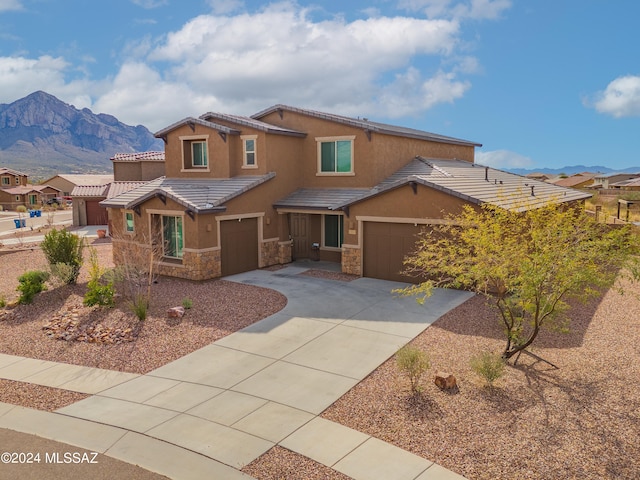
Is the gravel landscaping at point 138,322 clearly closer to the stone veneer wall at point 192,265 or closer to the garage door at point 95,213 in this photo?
the stone veneer wall at point 192,265

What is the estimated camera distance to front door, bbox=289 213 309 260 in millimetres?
23250

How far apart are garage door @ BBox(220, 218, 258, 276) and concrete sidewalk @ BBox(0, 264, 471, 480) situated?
6.33 metres

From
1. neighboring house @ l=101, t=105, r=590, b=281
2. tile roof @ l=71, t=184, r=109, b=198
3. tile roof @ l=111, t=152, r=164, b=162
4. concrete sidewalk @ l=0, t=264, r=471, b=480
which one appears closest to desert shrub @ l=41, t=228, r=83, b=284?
neighboring house @ l=101, t=105, r=590, b=281

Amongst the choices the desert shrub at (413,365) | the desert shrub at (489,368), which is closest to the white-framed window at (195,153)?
the desert shrub at (413,365)

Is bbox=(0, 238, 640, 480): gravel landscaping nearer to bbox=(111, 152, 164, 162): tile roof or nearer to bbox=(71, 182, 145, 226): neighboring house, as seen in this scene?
bbox=(111, 152, 164, 162): tile roof

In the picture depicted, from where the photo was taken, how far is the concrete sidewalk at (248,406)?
7.29 meters

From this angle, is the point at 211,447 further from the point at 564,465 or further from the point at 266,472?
the point at 564,465

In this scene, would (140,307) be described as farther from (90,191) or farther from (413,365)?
(90,191)

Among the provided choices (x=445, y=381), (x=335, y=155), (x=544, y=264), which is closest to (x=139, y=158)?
(x=335, y=155)

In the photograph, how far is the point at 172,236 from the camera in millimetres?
20094

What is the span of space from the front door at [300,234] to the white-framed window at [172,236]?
5533 millimetres

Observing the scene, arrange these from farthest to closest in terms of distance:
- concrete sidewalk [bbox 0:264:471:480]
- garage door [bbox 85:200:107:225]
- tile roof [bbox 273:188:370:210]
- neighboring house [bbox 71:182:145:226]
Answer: garage door [bbox 85:200:107:225] < neighboring house [bbox 71:182:145:226] < tile roof [bbox 273:188:370:210] < concrete sidewalk [bbox 0:264:471:480]

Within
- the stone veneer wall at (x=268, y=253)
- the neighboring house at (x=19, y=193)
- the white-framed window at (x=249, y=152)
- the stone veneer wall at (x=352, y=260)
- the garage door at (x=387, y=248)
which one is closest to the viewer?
the garage door at (x=387, y=248)

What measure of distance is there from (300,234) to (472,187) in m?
8.49
